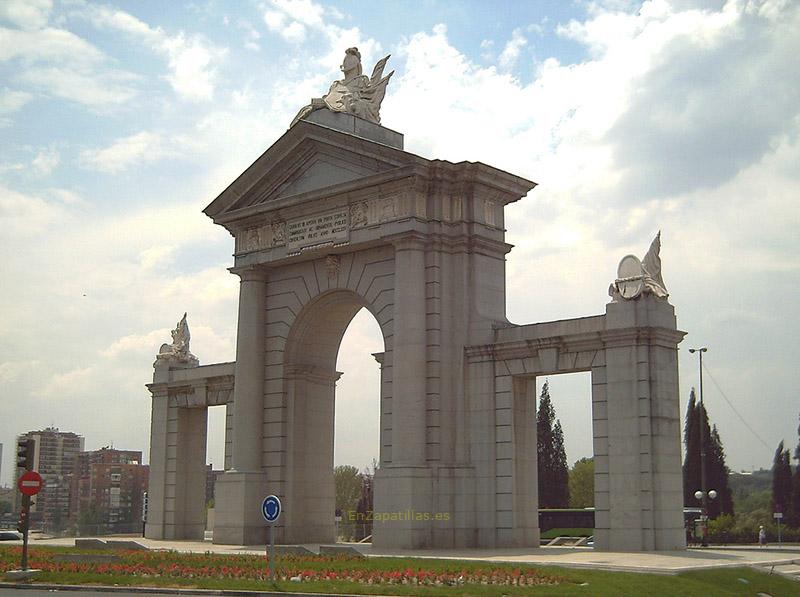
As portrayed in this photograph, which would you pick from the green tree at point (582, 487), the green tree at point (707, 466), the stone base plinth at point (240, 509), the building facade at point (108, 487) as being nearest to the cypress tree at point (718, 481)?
the green tree at point (707, 466)

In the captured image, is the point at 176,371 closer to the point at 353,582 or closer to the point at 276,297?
the point at 276,297

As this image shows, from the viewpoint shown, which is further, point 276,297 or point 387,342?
point 276,297

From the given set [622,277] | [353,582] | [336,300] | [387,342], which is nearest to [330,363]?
[336,300]

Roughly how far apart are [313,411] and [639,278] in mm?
15577

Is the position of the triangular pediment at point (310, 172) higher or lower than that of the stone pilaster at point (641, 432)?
higher

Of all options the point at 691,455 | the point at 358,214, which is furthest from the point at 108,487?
the point at 358,214

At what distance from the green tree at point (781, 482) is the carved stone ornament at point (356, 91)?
55.4 metres

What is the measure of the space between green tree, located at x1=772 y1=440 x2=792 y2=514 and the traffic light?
68.3m

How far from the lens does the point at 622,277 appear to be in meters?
33.6

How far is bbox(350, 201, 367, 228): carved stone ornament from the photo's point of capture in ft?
128

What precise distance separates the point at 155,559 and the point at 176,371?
2177 cm

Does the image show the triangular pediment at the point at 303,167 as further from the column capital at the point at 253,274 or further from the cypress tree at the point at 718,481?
the cypress tree at the point at 718,481

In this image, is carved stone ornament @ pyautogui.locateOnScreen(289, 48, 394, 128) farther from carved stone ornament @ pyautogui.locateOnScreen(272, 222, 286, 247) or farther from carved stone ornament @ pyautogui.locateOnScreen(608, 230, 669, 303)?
carved stone ornament @ pyautogui.locateOnScreen(608, 230, 669, 303)

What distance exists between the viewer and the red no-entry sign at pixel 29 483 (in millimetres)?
26125
